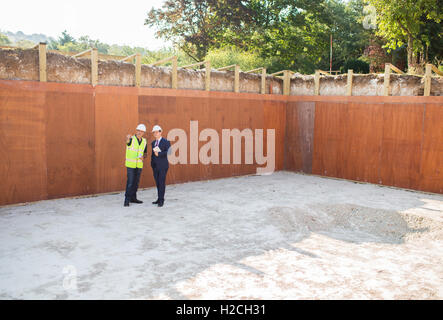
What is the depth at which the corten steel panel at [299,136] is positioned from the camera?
15602 mm

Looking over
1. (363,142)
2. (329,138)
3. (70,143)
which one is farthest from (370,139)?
(70,143)

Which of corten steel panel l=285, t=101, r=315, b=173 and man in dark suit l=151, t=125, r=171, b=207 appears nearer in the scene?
man in dark suit l=151, t=125, r=171, b=207

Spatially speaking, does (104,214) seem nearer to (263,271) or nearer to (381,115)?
(263,271)

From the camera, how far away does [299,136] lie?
52.3 feet

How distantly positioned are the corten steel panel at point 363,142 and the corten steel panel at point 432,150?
1397mm

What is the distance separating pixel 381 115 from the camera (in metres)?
13.6

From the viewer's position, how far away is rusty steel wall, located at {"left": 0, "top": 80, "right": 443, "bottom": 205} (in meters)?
10.0

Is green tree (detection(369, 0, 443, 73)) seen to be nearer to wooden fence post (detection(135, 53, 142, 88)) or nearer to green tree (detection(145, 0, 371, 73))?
green tree (detection(145, 0, 371, 73))

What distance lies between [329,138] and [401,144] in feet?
8.47

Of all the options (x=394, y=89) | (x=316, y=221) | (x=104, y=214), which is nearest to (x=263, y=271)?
(x=316, y=221)

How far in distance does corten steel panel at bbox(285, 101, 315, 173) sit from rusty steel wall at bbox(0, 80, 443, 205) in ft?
0.12

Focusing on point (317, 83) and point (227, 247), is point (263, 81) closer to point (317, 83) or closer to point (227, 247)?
point (317, 83)

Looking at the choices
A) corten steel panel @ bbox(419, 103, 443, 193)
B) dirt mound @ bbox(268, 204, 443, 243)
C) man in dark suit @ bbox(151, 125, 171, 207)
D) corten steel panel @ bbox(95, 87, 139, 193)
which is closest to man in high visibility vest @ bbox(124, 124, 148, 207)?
man in dark suit @ bbox(151, 125, 171, 207)
